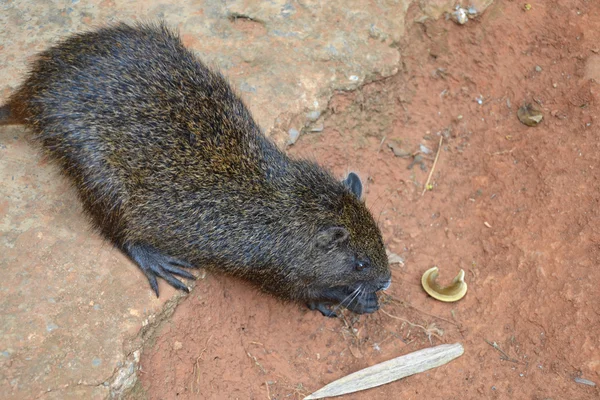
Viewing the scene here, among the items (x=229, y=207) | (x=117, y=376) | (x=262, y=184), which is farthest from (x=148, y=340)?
(x=262, y=184)

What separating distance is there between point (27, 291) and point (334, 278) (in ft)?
6.84

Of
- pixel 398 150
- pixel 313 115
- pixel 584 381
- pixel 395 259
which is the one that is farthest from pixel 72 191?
pixel 584 381

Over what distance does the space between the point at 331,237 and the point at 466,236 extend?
1.60m

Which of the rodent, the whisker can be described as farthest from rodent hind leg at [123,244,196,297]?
the whisker

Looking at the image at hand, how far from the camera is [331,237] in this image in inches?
165

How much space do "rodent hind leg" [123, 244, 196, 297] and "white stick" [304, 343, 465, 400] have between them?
1269 millimetres

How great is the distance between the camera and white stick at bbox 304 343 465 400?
436 cm

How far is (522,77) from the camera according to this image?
589cm

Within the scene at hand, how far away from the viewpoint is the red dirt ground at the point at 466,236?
14.4 feet

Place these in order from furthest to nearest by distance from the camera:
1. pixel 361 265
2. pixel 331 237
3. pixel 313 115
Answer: pixel 313 115 < pixel 361 265 < pixel 331 237

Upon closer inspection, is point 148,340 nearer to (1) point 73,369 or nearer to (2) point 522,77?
(1) point 73,369

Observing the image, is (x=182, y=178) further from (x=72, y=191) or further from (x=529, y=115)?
(x=529, y=115)

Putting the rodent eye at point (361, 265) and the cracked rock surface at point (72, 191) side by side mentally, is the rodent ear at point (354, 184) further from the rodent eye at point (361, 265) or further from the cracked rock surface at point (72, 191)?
the cracked rock surface at point (72, 191)

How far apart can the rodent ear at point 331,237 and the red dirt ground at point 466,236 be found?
0.84m
